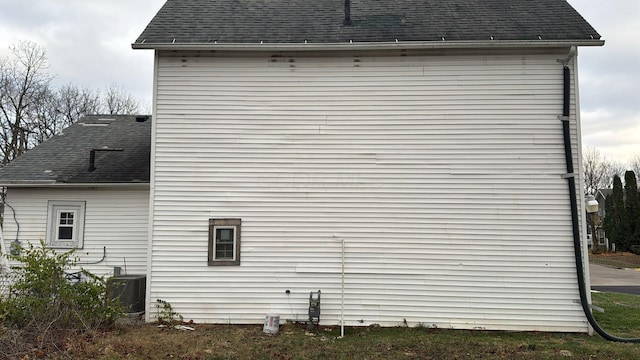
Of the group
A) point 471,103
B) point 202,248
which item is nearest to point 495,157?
point 471,103

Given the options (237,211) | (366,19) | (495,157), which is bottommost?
(237,211)

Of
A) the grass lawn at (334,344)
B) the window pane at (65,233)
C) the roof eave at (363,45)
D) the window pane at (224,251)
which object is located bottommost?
the grass lawn at (334,344)

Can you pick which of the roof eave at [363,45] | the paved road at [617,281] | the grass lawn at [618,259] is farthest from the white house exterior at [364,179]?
the grass lawn at [618,259]

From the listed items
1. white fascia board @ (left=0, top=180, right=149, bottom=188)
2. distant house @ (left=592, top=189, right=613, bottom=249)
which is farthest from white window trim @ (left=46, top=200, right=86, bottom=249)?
distant house @ (left=592, top=189, right=613, bottom=249)

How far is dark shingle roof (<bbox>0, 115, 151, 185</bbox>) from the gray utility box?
107 inches

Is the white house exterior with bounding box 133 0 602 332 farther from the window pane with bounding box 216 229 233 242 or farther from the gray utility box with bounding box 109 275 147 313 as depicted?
the gray utility box with bounding box 109 275 147 313

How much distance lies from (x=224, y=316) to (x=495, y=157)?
21.0 feet

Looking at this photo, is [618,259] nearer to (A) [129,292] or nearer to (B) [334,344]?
(B) [334,344]

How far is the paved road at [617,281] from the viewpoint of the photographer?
16.4 m

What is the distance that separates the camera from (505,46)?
28.0 feet

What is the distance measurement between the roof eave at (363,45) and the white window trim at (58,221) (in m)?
4.84

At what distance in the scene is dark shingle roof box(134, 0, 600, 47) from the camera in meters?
8.80

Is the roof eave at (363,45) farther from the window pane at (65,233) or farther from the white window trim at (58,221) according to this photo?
the window pane at (65,233)

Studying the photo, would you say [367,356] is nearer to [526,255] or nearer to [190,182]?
[526,255]
